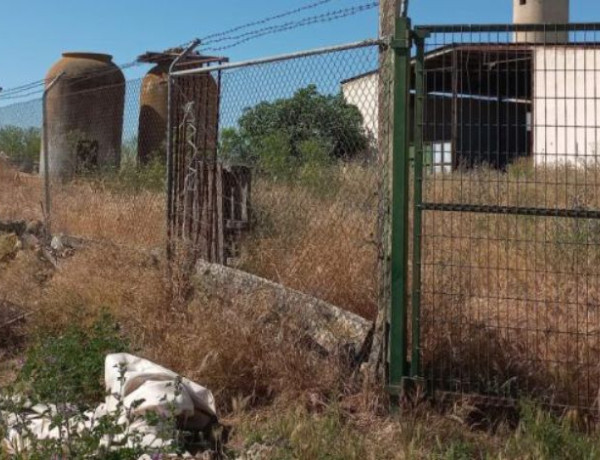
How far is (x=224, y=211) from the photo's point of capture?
21.7 feet

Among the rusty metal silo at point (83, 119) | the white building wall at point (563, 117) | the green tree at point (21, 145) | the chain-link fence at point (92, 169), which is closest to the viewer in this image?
the white building wall at point (563, 117)

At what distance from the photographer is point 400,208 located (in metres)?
4.60

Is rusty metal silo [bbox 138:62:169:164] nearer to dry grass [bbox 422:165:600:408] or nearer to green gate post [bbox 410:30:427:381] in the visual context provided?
dry grass [bbox 422:165:600:408]

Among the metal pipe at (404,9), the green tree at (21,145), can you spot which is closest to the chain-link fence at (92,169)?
the green tree at (21,145)

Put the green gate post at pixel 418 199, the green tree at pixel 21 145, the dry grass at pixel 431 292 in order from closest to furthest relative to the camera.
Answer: the green gate post at pixel 418 199
the dry grass at pixel 431 292
the green tree at pixel 21 145

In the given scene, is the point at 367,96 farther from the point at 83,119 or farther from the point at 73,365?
the point at 83,119

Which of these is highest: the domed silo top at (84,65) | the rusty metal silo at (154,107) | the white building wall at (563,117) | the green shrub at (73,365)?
the domed silo top at (84,65)

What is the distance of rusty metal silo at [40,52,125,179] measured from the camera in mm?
14531

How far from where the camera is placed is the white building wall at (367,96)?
17.2 feet

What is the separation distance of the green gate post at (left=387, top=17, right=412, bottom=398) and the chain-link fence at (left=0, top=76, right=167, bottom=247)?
2852 mm

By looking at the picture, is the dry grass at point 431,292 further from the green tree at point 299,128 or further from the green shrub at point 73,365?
the green shrub at point 73,365

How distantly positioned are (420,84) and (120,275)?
10.5ft

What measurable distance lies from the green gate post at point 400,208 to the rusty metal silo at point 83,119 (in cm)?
922

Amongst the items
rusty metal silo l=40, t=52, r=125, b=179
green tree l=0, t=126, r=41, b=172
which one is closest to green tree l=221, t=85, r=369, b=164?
rusty metal silo l=40, t=52, r=125, b=179
